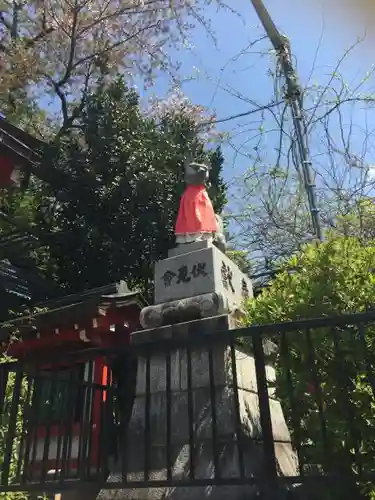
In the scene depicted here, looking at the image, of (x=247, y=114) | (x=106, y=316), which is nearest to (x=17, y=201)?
(x=106, y=316)

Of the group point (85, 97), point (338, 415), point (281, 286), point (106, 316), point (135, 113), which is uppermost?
point (85, 97)

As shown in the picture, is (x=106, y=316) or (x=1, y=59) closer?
(x=106, y=316)

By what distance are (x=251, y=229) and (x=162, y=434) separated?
7675mm

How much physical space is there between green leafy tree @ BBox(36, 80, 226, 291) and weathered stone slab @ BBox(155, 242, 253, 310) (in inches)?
191

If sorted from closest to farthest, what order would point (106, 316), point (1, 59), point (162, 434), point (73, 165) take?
point (162, 434) < point (106, 316) < point (73, 165) < point (1, 59)

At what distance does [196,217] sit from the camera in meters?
6.24

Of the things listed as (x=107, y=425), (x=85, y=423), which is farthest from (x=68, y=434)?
(x=85, y=423)

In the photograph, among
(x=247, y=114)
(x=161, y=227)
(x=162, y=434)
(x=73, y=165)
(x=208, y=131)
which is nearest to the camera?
(x=162, y=434)

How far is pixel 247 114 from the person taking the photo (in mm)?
8289

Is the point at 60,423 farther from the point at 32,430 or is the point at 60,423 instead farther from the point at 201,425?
the point at 201,425

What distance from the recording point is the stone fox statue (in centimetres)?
619

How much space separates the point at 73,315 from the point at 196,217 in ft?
9.12

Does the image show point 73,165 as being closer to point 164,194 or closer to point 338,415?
point 164,194

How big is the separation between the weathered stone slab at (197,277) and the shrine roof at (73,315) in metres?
1.72
